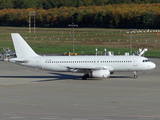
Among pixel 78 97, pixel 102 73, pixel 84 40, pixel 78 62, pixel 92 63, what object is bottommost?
pixel 78 97

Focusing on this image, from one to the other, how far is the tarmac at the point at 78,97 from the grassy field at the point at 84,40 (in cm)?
6194

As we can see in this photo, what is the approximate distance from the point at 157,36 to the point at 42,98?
11919 cm

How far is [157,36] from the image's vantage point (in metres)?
158

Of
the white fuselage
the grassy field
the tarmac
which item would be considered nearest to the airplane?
the white fuselage

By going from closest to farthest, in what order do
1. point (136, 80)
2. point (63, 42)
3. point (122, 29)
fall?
point (136, 80), point (63, 42), point (122, 29)

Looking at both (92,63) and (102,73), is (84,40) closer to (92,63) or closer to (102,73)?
(92,63)

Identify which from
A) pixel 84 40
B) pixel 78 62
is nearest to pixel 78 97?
pixel 78 62

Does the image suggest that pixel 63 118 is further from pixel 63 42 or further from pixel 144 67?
pixel 63 42

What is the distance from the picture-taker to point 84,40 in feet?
517

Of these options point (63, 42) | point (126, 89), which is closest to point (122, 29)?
point (63, 42)

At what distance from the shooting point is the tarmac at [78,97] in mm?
34906

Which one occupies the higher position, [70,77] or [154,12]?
[154,12]

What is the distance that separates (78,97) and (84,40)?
11329 cm

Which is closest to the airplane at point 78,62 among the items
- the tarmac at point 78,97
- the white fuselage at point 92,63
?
the white fuselage at point 92,63
